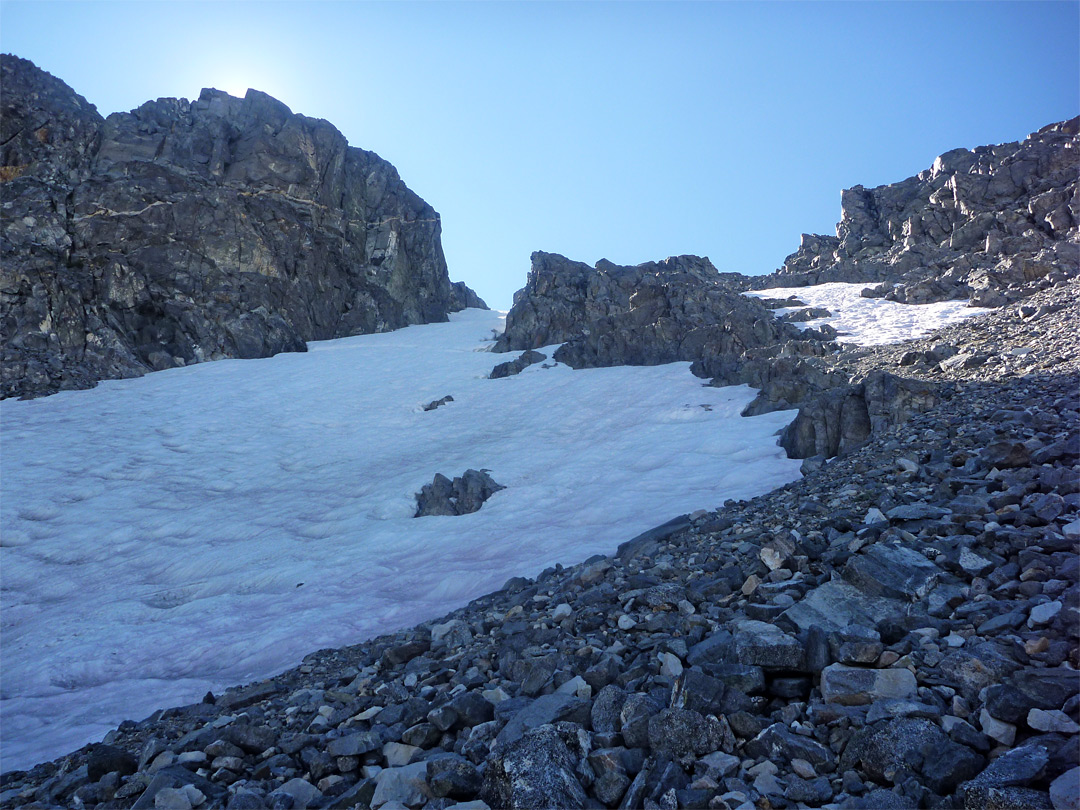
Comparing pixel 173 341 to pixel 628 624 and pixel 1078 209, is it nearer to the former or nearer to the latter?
pixel 628 624

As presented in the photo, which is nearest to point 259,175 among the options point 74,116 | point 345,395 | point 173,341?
point 74,116

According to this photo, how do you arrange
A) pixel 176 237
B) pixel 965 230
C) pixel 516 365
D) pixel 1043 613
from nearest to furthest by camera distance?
1. pixel 1043 613
2. pixel 516 365
3. pixel 965 230
4. pixel 176 237

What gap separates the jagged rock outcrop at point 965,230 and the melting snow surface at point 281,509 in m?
16.1

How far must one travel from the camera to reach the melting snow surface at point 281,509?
8.72m

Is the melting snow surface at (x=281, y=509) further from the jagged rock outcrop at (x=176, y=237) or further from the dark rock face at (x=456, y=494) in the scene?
the jagged rock outcrop at (x=176, y=237)

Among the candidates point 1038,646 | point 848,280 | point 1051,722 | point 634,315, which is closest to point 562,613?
point 1038,646

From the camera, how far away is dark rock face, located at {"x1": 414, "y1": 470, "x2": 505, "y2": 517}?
14.9 meters

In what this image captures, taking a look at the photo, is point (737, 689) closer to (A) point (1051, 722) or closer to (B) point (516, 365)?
(A) point (1051, 722)

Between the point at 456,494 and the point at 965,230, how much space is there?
40.7 m

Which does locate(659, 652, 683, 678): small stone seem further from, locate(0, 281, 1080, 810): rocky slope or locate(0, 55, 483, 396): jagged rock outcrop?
locate(0, 55, 483, 396): jagged rock outcrop

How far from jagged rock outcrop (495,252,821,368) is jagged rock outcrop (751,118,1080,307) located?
26.9 feet

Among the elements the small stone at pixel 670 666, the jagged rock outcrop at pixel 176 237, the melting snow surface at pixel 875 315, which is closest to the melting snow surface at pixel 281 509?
the small stone at pixel 670 666

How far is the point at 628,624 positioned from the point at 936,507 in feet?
10.1

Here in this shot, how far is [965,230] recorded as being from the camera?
132ft
